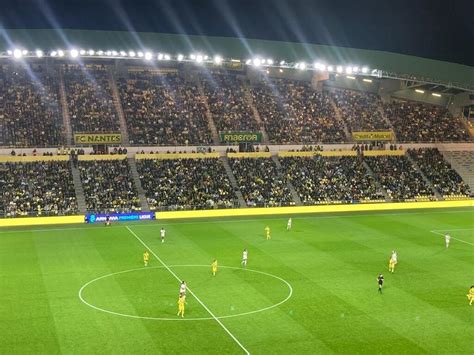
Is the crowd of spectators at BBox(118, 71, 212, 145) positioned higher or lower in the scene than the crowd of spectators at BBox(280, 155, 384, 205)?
higher

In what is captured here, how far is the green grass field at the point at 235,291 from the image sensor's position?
920 inches

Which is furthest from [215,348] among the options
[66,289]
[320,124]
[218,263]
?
[320,124]

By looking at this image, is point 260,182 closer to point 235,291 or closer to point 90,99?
point 90,99

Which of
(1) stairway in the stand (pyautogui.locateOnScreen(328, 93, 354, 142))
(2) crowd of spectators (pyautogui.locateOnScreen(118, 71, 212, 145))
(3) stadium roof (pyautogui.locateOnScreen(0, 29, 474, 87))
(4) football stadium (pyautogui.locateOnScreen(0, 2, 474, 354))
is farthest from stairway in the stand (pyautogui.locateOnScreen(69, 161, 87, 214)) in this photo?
(1) stairway in the stand (pyautogui.locateOnScreen(328, 93, 354, 142))

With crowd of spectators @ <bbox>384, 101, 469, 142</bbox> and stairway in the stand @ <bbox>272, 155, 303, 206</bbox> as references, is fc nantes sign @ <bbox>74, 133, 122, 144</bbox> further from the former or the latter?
crowd of spectators @ <bbox>384, 101, 469, 142</bbox>

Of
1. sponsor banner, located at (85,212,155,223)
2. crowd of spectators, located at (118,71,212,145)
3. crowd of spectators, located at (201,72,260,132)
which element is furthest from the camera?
crowd of spectators, located at (201,72,260,132)

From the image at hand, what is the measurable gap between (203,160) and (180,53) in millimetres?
11445

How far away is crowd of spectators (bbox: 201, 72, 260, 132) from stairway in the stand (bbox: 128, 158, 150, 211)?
11.4 metres

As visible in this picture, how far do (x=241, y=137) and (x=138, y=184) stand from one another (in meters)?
14.3

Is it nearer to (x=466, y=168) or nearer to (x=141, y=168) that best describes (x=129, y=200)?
(x=141, y=168)

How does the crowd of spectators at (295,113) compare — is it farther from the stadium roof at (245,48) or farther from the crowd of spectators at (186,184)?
the crowd of spectators at (186,184)

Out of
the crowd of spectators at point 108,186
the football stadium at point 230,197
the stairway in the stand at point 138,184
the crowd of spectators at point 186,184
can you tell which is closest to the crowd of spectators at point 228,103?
the football stadium at point 230,197

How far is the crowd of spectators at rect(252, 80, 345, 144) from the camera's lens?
70.8 meters

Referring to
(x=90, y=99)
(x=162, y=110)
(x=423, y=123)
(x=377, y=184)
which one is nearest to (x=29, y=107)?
(x=90, y=99)
